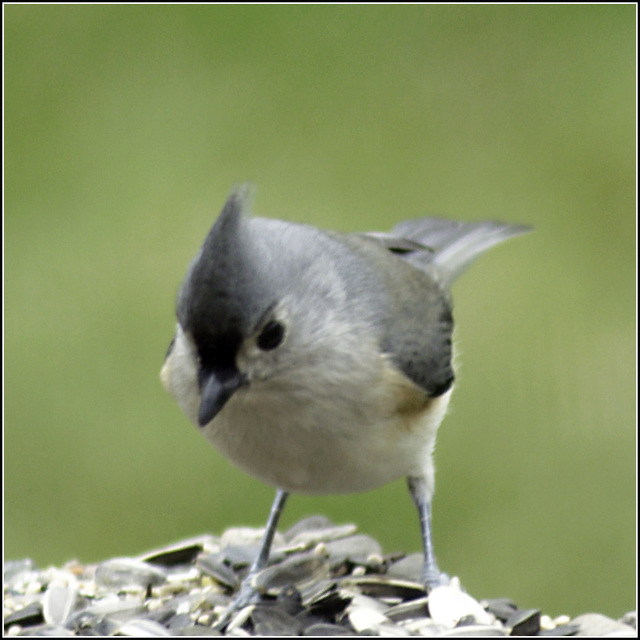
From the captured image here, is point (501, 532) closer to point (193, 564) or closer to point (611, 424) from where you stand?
point (611, 424)

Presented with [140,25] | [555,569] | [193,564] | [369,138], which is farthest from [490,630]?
[140,25]

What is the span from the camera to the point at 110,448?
292 centimetres

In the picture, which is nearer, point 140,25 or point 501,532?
point 501,532

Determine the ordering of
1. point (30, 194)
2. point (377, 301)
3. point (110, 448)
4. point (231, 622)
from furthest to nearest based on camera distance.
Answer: point (30, 194)
point (110, 448)
point (377, 301)
point (231, 622)

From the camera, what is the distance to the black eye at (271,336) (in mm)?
1601

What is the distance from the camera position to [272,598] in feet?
5.85

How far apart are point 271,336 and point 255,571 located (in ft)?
1.72

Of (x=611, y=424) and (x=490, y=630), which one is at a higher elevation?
(x=611, y=424)

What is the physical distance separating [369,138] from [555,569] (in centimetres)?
151

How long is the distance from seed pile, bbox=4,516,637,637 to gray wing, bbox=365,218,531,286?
610 mm

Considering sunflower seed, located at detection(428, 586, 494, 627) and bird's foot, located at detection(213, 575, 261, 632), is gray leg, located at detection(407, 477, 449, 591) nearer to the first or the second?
sunflower seed, located at detection(428, 586, 494, 627)

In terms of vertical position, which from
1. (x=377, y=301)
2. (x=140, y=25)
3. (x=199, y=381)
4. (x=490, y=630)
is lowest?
(x=490, y=630)

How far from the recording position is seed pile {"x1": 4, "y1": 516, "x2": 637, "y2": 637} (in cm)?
164

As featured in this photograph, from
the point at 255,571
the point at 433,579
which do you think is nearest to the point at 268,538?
the point at 255,571
